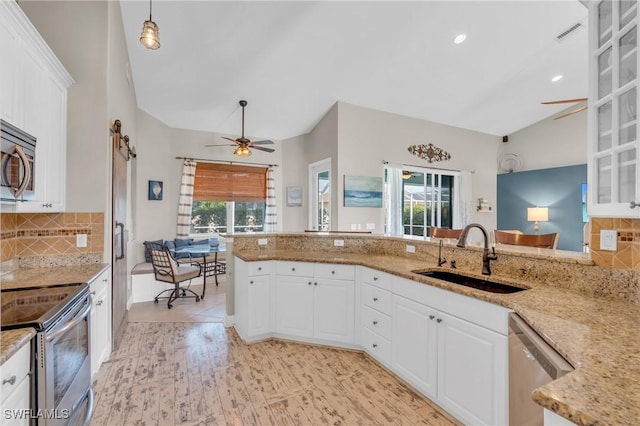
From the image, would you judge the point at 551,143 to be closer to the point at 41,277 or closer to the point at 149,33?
the point at 149,33

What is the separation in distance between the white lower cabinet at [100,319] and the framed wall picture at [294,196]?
4.42m

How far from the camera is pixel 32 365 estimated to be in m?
1.28

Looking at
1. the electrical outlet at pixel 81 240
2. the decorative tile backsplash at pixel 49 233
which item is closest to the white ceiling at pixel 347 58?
the decorative tile backsplash at pixel 49 233

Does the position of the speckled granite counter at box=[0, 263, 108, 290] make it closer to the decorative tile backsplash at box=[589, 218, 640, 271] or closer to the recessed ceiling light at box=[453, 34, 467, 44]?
the decorative tile backsplash at box=[589, 218, 640, 271]

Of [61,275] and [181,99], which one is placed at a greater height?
[181,99]

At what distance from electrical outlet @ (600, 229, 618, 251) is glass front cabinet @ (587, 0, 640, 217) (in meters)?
0.35

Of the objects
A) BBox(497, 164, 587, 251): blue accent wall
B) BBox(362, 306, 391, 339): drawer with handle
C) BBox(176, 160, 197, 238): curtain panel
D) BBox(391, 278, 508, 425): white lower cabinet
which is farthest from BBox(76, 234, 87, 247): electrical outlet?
BBox(497, 164, 587, 251): blue accent wall

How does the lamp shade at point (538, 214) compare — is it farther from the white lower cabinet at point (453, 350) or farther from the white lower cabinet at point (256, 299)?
the white lower cabinet at point (256, 299)

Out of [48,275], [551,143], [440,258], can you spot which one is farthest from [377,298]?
[551,143]

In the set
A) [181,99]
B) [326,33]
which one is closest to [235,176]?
[181,99]

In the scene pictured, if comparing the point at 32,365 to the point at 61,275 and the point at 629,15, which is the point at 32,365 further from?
the point at 629,15

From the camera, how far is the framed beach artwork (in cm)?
533

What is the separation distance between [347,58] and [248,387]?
13.5 ft

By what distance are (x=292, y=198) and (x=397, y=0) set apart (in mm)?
4364
